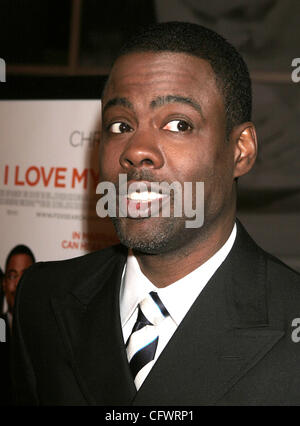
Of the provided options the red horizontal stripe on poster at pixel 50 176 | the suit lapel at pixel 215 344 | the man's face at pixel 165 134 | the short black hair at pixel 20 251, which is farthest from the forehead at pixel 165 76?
the short black hair at pixel 20 251

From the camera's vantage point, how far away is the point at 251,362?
991 millimetres

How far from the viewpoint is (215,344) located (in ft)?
3.39

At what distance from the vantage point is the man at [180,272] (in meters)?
1.01

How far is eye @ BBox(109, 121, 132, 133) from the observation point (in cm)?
109

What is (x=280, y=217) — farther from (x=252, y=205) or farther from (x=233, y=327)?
(x=233, y=327)

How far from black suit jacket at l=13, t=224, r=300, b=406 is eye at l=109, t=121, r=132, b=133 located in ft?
1.14

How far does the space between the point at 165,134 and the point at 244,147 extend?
226mm

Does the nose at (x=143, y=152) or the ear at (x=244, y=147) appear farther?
the ear at (x=244, y=147)

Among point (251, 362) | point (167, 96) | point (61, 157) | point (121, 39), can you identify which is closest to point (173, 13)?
point (121, 39)

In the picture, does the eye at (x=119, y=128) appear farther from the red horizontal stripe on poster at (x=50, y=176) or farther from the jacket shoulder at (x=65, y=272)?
the red horizontal stripe on poster at (x=50, y=176)

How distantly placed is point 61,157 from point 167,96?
3.18ft

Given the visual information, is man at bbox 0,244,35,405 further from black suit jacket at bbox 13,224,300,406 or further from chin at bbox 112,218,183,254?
chin at bbox 112,218,183,254

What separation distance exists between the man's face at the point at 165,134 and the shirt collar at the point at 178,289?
0.07 metres

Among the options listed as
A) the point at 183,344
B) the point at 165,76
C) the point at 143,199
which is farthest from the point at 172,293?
the point at 165,76
